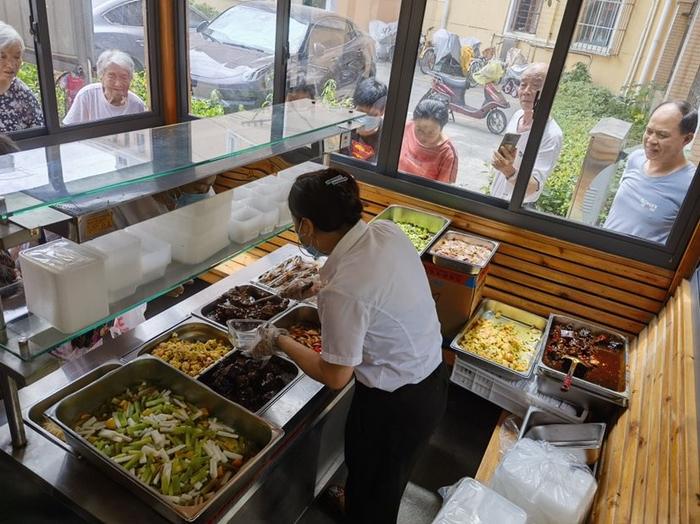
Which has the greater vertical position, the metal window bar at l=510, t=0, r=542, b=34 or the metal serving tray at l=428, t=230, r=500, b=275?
the metal window bar at l=510, t=0, r=542, b=34

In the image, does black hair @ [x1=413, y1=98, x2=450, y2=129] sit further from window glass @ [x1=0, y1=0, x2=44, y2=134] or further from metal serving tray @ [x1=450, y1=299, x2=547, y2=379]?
window glass @ [x1=0, y1=0, x2=44, y2=134]

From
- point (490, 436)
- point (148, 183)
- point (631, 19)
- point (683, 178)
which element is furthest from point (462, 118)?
point (148, 183)

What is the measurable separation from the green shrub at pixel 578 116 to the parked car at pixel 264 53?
1554 millimetres

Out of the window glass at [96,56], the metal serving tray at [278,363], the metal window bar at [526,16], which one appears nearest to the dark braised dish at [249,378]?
the metal serving tray at [278,363]

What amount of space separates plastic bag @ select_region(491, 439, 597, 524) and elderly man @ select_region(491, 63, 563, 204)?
1.97 metres

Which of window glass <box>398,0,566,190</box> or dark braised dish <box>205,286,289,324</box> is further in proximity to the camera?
window glass <box>398,0,566,190</box>

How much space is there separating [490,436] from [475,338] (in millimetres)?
702

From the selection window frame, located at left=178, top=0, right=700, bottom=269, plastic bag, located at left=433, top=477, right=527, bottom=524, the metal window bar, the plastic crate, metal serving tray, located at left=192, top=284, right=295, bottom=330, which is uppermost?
the metal window bar

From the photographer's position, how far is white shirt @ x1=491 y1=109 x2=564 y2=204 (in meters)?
3.69

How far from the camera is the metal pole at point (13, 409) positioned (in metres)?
1.60

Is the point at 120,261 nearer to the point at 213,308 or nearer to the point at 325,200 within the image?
the point at 325,200

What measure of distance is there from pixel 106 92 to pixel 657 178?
463 cm

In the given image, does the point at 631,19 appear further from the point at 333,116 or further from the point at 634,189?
the point at 333,116

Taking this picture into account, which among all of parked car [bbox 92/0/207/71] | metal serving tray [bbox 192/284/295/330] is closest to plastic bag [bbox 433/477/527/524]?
metal serving tray [bbox 192/284/295/330]
